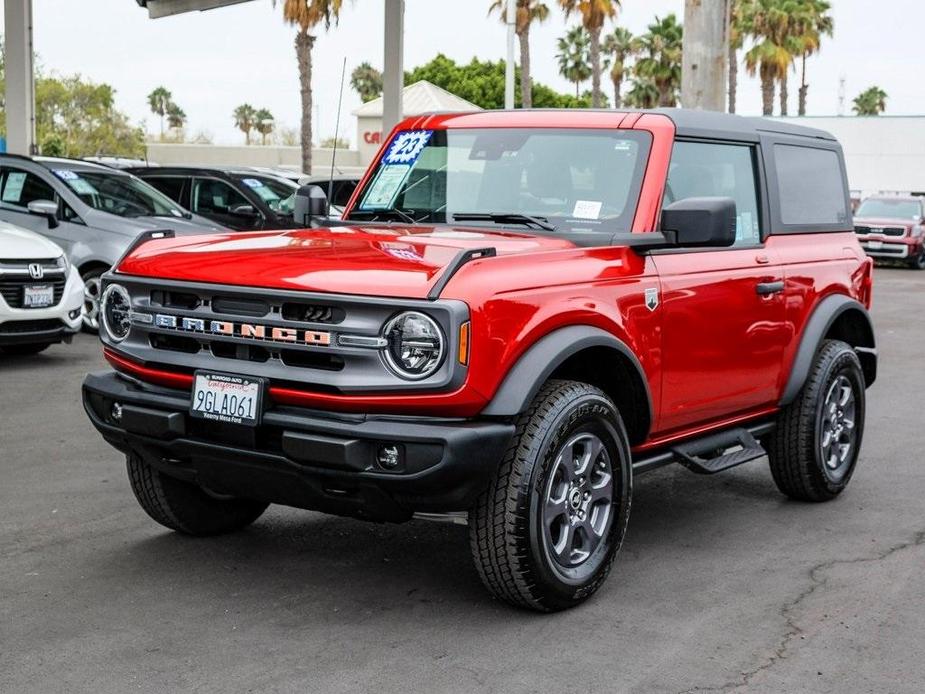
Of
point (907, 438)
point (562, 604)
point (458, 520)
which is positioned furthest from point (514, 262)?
point (907, 438)

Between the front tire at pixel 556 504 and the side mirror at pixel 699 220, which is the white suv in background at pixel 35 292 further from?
the front tire at pixel 556 504

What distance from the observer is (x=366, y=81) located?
9138 centimetres

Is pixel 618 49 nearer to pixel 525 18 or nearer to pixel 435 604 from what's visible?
pixel 525 18

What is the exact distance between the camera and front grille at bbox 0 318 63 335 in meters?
10.5

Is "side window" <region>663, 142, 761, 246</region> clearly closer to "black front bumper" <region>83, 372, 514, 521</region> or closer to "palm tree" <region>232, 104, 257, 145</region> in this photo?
"black front bumper" <region>83, 372, 514, 521</region>

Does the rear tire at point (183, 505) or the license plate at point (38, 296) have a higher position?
the license plate at point (38, 296)

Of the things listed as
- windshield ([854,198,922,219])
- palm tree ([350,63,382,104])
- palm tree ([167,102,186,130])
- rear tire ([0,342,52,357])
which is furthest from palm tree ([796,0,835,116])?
palm tree ([167,102,186,130])

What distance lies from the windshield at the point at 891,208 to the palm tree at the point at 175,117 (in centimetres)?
9261

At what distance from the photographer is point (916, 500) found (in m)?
6.70

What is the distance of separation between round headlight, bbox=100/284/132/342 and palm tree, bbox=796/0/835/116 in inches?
2061

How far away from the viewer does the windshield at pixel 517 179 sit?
5.41 metres

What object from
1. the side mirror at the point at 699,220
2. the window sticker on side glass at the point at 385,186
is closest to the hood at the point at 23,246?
the window sticker on side glass at the point at 385,186

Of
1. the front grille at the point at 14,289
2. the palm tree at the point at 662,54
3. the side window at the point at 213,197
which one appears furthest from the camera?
the palm tree at the point at 662,54

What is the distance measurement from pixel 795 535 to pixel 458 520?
2162 millimetres
